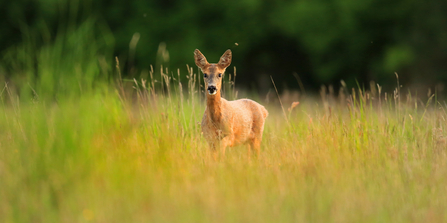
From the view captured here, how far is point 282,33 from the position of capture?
1653cm

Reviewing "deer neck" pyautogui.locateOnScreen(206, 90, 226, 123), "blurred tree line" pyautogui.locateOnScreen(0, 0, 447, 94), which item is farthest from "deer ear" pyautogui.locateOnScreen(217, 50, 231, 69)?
"blurred tree line" pyautogui.locateOnScreen(0, 0, 447, 94)

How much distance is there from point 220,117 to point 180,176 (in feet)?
4.81

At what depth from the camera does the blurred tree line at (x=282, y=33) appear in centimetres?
1514

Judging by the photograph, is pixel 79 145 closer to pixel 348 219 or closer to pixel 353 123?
pixel 348 219

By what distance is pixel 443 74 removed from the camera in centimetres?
1530

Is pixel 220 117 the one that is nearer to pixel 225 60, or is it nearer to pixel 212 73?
pixel 212 73

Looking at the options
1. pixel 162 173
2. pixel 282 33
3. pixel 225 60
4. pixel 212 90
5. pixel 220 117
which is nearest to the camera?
pixel 162 173

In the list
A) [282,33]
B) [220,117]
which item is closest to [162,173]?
[220,117]

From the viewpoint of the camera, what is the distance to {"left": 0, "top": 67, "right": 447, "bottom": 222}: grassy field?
11.7ft

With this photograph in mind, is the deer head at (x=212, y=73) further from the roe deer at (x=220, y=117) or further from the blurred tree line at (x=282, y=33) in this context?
the blurred tree line at (x=282, y=33)

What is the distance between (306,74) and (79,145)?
1465cm

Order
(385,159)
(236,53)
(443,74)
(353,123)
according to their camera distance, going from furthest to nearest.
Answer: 1. (236,53)
2. (443,74)
3. (353,123)
4. (385,159)

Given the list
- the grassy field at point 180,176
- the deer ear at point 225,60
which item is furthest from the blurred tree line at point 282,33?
the grassy field at point 180,176

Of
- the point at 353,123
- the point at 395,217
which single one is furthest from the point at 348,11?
the point at 395,217
